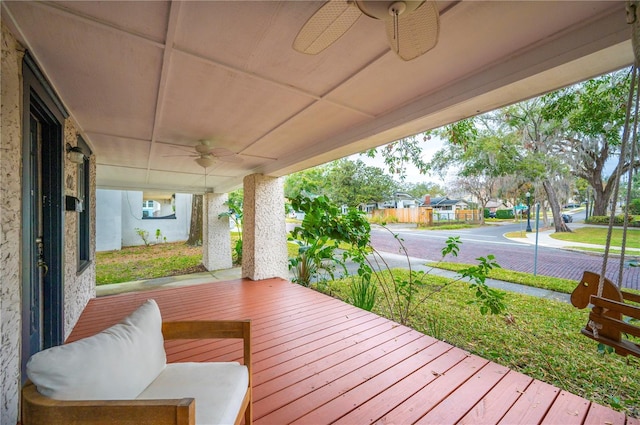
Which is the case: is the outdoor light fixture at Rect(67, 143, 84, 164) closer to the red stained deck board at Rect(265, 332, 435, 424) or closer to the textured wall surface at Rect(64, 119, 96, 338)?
the textured wall surface at Rect(64, 119, 96, 338)

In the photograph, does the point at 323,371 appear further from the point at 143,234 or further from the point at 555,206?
the point at 143,234

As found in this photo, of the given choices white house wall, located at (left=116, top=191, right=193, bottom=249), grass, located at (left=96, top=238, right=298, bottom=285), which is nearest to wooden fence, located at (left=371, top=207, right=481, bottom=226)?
grass, located at (left=96, top=238, right=298, bottom=285)

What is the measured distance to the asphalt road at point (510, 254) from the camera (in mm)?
5223

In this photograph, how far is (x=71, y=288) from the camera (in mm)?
2762

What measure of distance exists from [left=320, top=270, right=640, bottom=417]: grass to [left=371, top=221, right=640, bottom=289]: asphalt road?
1.67 meters

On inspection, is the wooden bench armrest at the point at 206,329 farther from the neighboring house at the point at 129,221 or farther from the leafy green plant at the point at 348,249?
the neighboring house at the point at 129,221

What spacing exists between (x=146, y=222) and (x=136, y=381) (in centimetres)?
1100

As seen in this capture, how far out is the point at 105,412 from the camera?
871 mm

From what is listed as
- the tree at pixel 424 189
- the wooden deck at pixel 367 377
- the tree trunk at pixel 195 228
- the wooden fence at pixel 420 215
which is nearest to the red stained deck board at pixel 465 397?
the wooden deck at pixel 367 377

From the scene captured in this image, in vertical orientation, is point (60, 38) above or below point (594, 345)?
above

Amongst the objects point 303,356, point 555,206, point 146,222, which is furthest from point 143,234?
point 555,206

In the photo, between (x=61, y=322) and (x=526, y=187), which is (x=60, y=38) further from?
(x=526, y=187)

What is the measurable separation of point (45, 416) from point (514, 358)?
3.52 meters

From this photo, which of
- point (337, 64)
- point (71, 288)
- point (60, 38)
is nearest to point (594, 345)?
point (337, 64)
